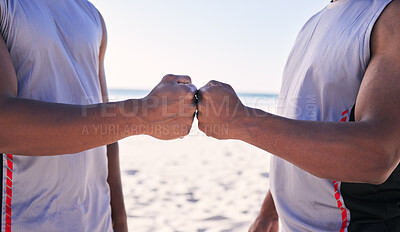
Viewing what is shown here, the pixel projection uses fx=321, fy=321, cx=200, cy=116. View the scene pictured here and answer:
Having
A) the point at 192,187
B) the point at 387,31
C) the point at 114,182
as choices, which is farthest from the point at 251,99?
the point at 387,31

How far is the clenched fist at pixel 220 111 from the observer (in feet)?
3.89

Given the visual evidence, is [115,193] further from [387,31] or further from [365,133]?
[387,31]

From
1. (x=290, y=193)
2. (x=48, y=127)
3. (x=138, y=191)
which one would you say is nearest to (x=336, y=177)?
(x=290, y=193)

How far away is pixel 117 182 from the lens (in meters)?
1.76

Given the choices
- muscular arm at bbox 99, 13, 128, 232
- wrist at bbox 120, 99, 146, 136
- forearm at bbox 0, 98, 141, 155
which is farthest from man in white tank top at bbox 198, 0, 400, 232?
muscular arm at bbox 99, 13, 128, 232

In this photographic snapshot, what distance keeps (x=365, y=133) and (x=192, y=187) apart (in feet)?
12.4

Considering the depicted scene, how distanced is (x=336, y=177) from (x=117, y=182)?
1.16m

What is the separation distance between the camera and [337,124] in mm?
1037

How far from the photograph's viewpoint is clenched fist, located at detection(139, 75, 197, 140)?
1.17m

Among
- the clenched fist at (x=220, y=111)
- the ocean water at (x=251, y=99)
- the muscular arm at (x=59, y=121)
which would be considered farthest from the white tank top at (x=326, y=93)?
the ocean water at (x=251, y=99)

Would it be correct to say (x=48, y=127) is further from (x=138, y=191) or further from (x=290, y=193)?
(x=138, y=191)

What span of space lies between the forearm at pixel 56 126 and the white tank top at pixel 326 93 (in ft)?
2.54

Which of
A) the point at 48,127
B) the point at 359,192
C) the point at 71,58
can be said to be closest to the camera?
the point at 48,127

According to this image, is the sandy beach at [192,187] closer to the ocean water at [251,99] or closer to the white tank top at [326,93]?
the white tank top at [326,93]
